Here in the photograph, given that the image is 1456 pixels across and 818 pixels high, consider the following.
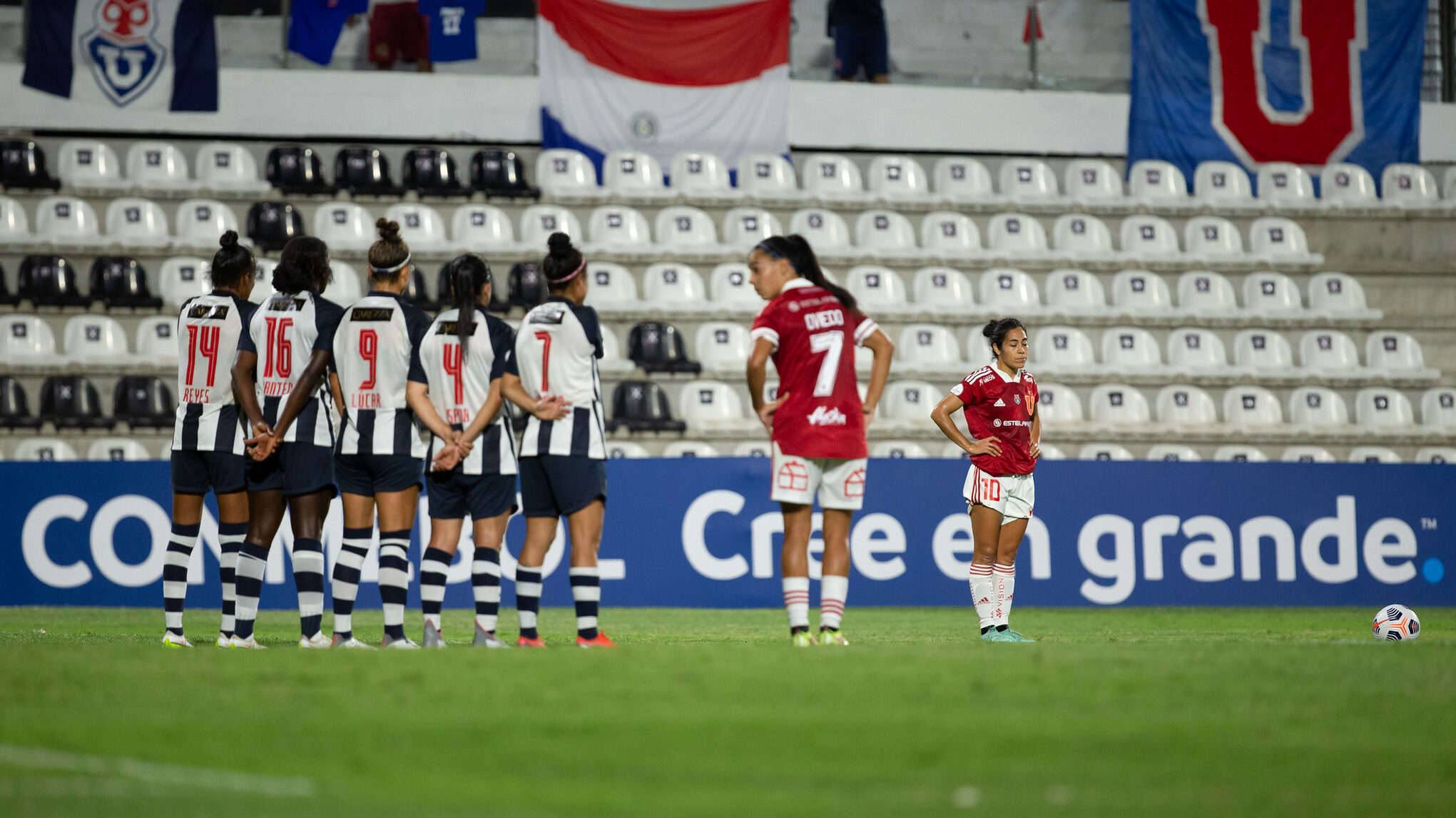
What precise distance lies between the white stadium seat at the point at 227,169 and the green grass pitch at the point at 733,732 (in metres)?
11.4

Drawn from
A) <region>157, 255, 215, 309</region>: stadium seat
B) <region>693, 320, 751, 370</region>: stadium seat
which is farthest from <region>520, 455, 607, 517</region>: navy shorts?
<region>157, 255, 215, 309</region>: stadium seat

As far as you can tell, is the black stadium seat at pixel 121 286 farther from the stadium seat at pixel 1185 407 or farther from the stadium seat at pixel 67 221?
the stadium seat at pixel 1185 407

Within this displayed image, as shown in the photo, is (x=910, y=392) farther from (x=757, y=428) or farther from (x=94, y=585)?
(x=94, y=585)

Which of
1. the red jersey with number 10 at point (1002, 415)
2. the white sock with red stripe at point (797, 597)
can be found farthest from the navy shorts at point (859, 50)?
the white sock with red stripe at point (797, 597)

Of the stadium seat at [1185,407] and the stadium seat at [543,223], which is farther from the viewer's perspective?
→ the stadium seat at [543,223]

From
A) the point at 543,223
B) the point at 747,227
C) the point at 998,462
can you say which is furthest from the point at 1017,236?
the point at 998,462

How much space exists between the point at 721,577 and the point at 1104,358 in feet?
21.7

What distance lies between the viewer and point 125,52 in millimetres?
17281

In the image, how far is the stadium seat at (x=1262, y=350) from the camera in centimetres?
1723

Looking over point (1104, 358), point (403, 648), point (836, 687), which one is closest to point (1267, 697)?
point (836, 687)

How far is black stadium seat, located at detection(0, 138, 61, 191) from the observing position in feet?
54.7

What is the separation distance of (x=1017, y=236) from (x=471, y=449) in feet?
39.6

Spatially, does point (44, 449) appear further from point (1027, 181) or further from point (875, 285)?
point (1027, 181)

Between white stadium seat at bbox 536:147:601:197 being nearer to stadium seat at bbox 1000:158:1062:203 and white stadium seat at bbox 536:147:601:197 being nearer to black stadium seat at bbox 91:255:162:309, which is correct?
black stadium seat at bbox 91:255:162:309
